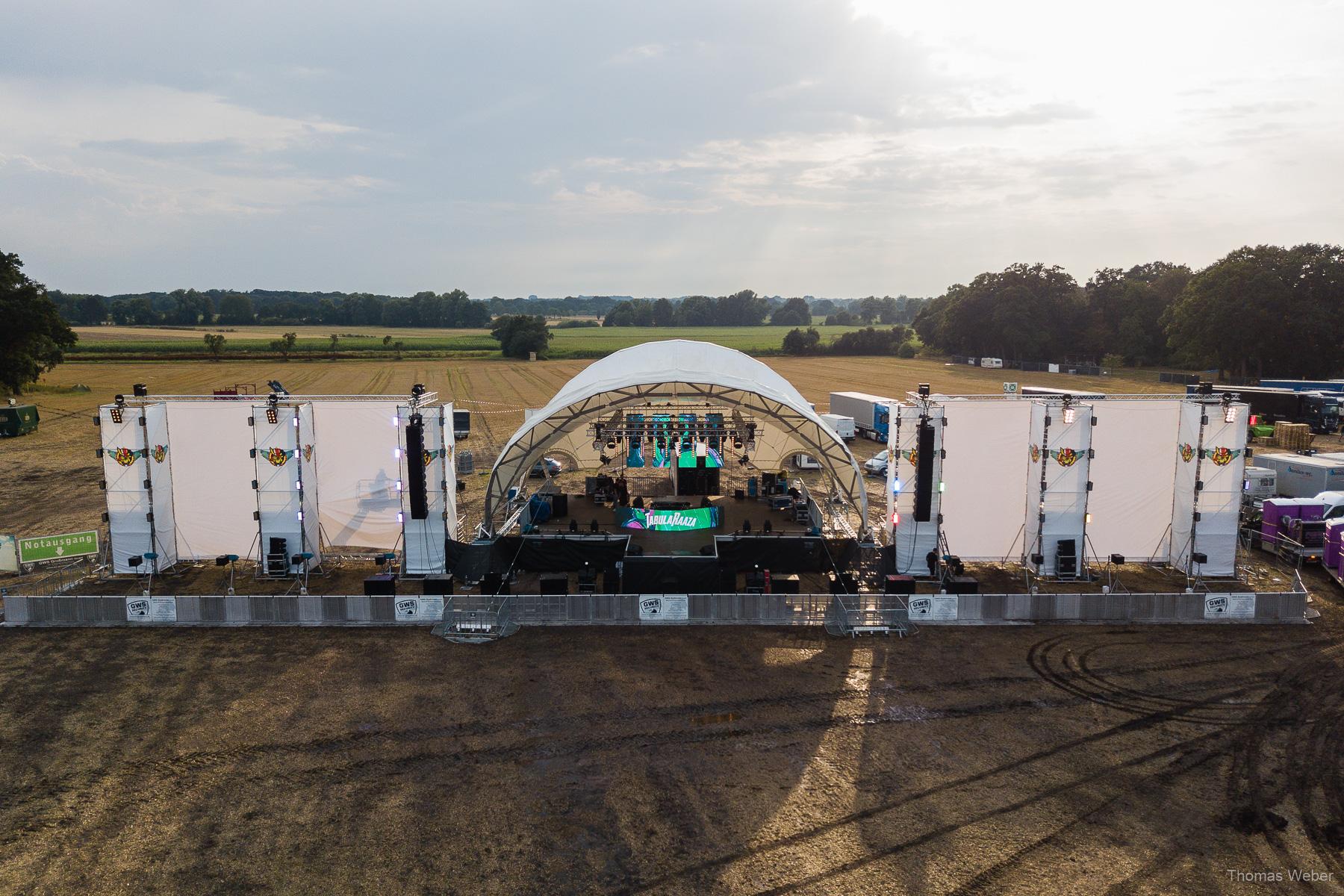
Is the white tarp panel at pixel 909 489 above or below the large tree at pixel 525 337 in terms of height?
below

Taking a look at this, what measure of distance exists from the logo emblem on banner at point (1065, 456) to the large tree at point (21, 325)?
63.4 meters

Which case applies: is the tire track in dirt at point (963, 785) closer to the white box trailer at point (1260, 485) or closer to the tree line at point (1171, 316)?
the white box trailer at point (1260, 485)

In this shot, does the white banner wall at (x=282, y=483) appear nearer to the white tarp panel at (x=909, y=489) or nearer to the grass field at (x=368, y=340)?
the white tarp panel at (x=909, y=489)

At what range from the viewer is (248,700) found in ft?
49.3

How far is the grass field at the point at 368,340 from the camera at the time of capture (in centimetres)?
10181

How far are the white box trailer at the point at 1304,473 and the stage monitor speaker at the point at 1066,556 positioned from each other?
13.0 metres

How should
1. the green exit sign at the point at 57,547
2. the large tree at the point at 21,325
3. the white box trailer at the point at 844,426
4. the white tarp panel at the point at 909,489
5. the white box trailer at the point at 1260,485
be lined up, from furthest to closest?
the large tree at the point at 21,325 → the white box trailer at the point at 844,426 → the white box trailer at the point at 1260,485 → the green exit sign at the point at 57,547 → the white tarp panel at the point at 909,489

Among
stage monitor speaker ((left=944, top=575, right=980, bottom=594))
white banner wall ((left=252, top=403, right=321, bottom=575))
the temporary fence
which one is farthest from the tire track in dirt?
white banner wall ((left=252, top=403, right=321, bottom=575))

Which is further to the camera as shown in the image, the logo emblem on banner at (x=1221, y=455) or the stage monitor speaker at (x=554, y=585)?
the logo emblem on banner at (x=1221, y=455)

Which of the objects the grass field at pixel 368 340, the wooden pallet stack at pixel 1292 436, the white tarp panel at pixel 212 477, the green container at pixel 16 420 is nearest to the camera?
the white tarp panel at pixel 212 477

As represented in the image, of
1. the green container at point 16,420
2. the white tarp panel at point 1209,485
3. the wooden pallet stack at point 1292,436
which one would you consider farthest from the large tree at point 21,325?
the wooden pallet stack at point 1292,436

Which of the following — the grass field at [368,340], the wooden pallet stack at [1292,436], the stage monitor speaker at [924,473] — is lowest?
the wooden pallet stack at [1292,436]

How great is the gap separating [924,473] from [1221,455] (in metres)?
7.53

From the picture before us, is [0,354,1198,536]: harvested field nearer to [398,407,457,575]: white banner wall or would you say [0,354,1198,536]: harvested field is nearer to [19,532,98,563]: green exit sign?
[19,532,98,563]: green exit sign
